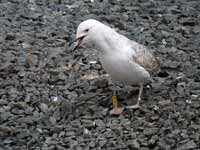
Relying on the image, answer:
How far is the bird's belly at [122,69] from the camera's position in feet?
18.1

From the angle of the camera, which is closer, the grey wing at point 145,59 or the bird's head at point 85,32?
the bird's head at point 85,32

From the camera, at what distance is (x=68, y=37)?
7496 millimetres

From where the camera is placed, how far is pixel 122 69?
218 inches

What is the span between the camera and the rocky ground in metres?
5.48

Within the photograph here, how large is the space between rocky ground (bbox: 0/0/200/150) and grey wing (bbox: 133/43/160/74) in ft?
1.18

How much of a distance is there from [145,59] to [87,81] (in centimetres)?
92

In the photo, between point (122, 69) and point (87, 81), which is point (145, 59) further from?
point (87, 81)

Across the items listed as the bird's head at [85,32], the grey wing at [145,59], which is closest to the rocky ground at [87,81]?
the grey wing at [145,59]

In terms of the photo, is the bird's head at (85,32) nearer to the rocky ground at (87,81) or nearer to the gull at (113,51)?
the gull at (113,51)

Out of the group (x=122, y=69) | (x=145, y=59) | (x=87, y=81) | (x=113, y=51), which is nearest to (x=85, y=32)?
(x=113, y=51)

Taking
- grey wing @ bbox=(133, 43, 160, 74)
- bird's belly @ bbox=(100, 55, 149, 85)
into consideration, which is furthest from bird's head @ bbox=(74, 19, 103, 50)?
grey wing @ bbox=(133, 43, 160, 74)

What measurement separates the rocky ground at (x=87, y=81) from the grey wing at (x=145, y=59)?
1.18 feet

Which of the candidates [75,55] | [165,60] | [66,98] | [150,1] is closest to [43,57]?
[75,55]

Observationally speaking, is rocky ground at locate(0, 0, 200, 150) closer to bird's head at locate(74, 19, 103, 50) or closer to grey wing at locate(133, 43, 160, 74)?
grey wing at locate(133, 43, 160, 74)
